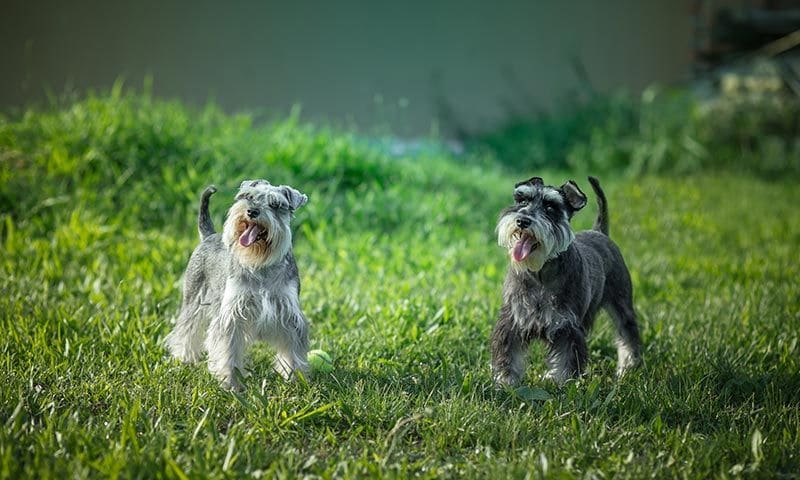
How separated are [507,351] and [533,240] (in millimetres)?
641

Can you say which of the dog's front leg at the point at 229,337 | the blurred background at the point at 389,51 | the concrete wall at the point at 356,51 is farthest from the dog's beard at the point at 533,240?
the blurred background at the point at 389,51

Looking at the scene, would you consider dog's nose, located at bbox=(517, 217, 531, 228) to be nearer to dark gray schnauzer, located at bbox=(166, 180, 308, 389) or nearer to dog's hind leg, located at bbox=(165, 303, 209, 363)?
dark gray schnauzer, located at bbox=(166, 180, 308, 389)

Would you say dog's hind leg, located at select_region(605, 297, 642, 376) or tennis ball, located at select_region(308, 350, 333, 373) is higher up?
tennis ball, located at select_region(308, 350, 333, 373)

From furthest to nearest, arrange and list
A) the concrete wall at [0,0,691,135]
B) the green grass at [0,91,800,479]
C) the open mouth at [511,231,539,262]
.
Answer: the concrete wall at [0,0,691,135]
the open mouth at [511,231,539,262]
the green grass at [0,91,800,479]

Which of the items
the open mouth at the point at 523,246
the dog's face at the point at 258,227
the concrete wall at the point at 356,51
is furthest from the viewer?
the concrete wall at the point at 356,51

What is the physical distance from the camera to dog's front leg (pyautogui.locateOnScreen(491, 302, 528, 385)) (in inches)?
172

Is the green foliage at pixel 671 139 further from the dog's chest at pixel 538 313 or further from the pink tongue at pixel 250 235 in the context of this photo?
the pink tongue at pixel 250 235

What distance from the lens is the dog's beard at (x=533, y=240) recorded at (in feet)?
13.2

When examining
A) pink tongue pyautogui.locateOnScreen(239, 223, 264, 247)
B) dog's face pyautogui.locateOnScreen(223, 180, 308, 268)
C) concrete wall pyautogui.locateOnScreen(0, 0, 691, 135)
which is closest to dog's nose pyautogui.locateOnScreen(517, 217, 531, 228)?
dog's face pyautogui.locateOnScreen(223, 180, 308, 268)

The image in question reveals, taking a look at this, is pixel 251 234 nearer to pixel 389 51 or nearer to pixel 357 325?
pixel 357 325

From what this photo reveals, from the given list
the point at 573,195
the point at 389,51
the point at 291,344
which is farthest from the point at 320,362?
the point at 389,51

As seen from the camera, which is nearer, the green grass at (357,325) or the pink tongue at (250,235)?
the green grass at (357,325)

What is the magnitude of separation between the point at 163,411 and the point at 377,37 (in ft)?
30.2

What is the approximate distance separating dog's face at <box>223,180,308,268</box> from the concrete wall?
18.2 feet
